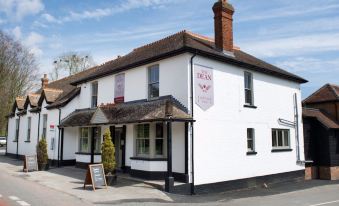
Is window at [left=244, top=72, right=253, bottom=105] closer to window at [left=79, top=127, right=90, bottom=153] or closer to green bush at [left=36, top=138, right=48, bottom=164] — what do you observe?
window at [left=79, top=127, right=90, bottom=153]

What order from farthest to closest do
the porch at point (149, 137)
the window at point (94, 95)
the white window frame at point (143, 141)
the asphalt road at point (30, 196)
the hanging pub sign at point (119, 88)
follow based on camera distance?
the window at point (94, 95)
the hanging pub sign at point (119, 88)
the white window frame at point (143, 141)
the porch at point (149, 137)
the asphalt road at point (30, 196)

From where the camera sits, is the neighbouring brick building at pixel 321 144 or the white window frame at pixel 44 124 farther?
the white window frame at pixel 44 124

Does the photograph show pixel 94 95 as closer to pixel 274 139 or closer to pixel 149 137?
pixel 149 137

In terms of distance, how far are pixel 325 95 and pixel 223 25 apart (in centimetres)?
1223

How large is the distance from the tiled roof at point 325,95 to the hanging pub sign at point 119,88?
1475 cm

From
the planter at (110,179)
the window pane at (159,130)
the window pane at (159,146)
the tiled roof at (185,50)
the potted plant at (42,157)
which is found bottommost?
the planter at (110,179)

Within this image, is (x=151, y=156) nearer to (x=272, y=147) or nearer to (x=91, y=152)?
(x=91, y=152)

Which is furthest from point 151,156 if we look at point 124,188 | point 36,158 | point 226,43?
point 36,158

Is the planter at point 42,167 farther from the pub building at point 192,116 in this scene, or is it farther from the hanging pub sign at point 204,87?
the hanging pub sign at point 204,87

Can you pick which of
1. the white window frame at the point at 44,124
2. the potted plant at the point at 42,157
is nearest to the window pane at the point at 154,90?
the potted plant at the point at 42,157

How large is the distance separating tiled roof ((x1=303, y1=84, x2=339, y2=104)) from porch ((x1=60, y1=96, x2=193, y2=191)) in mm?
14575

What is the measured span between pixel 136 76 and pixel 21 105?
58.3 ft

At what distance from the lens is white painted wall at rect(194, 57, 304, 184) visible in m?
15.4

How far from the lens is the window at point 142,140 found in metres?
16.5
